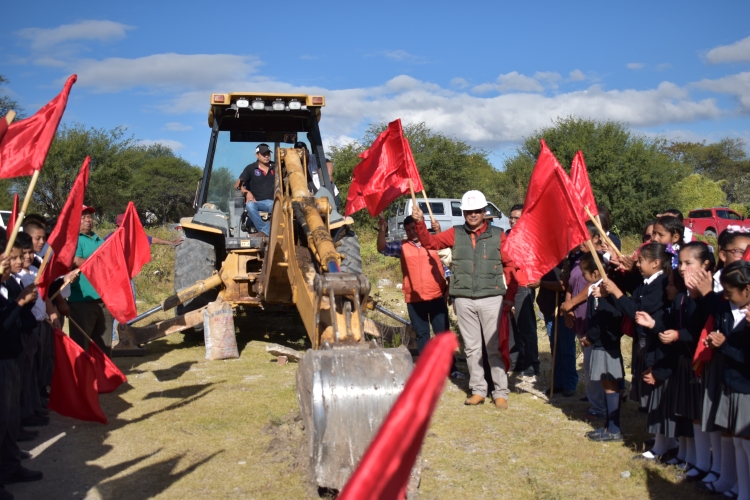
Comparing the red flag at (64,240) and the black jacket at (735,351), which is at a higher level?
the red flag at (64,240)

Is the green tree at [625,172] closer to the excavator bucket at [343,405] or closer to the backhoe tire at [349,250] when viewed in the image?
the backhoe tire at [349,250]

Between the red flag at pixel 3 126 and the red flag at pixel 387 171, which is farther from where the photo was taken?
the red flag at pixel 387 171

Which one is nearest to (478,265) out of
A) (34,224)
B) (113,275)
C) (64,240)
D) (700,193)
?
(113,275)

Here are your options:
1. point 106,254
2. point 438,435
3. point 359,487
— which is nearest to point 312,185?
point 106,254

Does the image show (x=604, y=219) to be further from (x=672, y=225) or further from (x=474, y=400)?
(x=474, y=400)

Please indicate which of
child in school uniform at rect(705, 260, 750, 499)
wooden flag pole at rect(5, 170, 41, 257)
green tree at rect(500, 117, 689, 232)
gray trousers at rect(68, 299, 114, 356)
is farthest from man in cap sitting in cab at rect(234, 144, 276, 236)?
green tree at rect(500, 117, 689, 232)

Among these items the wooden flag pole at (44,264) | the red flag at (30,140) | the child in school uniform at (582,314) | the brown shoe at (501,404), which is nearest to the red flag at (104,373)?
the wooden flag pole at (44,264)

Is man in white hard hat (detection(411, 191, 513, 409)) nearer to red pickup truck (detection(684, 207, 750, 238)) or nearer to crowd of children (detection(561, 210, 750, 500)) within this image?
crowd of children (detection(561, 210, 750, 500))

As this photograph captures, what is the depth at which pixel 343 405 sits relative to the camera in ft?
13.6

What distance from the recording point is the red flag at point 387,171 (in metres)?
7.23

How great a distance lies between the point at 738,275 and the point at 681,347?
41.7 inches

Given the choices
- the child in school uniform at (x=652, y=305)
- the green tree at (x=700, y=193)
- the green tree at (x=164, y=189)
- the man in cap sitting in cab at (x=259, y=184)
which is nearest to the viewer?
the child in school uniform at (x=652, y=305)

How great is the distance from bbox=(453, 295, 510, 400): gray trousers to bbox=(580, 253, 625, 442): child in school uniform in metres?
0.98

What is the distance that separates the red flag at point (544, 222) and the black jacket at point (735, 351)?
4.76 ft
